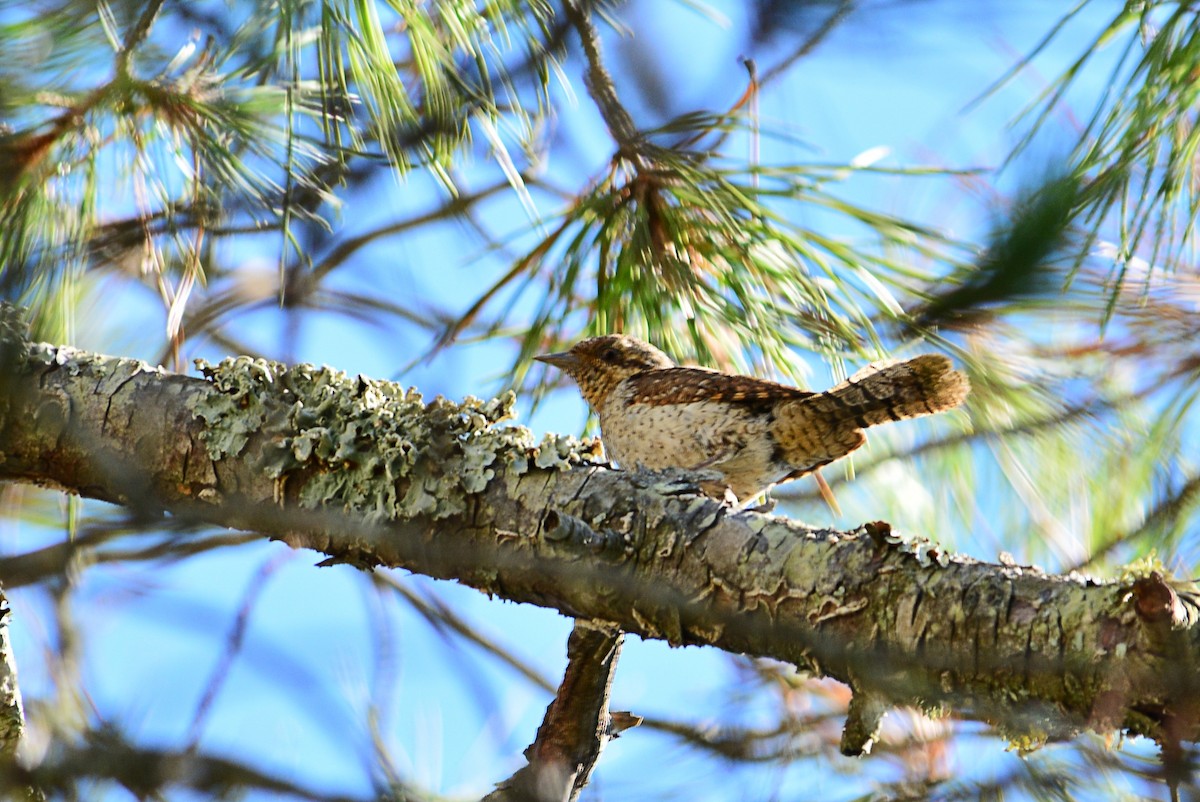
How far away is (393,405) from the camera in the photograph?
86.0 inches

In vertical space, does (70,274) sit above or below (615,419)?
below

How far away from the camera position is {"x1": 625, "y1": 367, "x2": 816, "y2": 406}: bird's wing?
→ 305cm

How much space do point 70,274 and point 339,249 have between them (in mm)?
582

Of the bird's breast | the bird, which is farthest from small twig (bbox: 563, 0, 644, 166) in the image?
the bird's breast

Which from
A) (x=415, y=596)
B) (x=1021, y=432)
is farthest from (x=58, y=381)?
(x=1021, y=432)

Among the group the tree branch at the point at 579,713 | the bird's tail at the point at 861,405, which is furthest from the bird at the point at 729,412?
the tree branch at the point at 579,713

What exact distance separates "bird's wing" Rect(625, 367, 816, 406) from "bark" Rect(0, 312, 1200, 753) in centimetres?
105

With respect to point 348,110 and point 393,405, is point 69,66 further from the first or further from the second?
point 393,405

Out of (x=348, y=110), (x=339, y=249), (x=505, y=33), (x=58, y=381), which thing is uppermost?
(x=505, y=33)

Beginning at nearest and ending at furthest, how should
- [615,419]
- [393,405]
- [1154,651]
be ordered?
1. [1154,651]
2. [393,405]
3. [615,419]

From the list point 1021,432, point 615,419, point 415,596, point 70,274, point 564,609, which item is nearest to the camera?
point 564,609

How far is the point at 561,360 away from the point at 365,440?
1293 mm

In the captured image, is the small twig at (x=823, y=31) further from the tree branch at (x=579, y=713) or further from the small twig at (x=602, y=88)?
the tree branch at (x=579, y=713)

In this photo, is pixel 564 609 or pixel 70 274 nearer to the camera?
pixel 564 609
